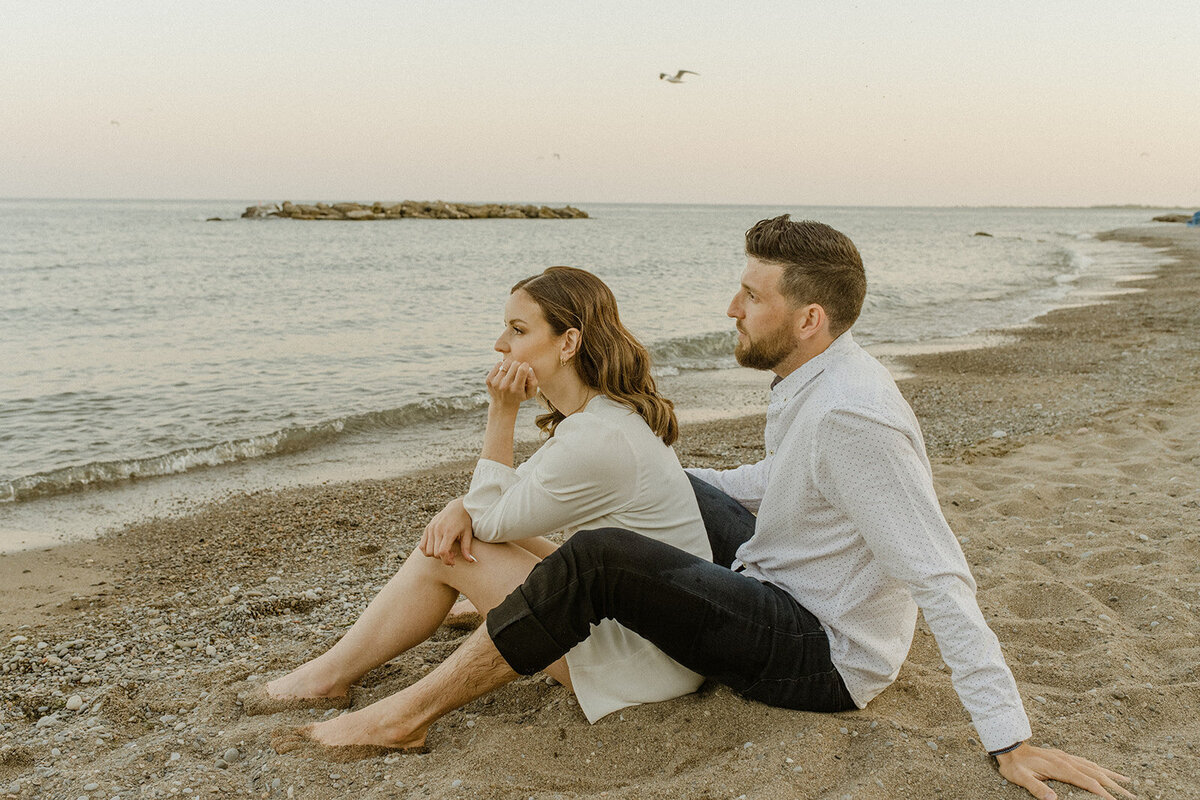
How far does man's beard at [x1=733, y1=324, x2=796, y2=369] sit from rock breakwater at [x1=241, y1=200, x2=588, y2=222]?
218 ft

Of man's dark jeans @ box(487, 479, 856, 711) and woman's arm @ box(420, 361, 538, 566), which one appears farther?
woman's arm @ box(420, 361, 538, 566)

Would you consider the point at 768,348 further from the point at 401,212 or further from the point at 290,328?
the point at 401,212

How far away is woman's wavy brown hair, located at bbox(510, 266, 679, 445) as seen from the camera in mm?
3051

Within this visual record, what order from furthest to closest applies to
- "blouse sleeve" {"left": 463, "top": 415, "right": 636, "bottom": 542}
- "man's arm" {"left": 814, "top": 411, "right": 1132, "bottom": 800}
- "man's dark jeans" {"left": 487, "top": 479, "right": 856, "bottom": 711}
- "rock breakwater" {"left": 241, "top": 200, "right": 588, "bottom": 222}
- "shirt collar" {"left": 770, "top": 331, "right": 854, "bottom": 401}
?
"rock breakwater" {"left": 241, "top": 200, "right": 588, "bottom": 222}, "blouse sleeve" {"left": 463, "top": 415, "right": 636, "bottom": 542}, "shirt collar" {"left": 770, "top": 331, "right": 854, "bottom": 401}, "man's dark jeans" {"left": 487, "top": 479, "right": 856, "bottom": 711}, "man's arm" {"left": 814, "top": 411, "right": 1132, "bottom": 800}

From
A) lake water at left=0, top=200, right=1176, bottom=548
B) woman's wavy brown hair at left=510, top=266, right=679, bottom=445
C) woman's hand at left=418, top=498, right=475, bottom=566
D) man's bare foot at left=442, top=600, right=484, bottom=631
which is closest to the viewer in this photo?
woman's hand at left=418, top=498, right=475, bottom=566

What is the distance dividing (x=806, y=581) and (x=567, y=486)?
81 cm

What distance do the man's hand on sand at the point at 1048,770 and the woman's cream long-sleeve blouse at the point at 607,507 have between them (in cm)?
101

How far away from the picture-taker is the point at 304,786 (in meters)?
2.64

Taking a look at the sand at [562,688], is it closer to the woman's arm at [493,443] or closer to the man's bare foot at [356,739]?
the man's bare foot at [356,739]

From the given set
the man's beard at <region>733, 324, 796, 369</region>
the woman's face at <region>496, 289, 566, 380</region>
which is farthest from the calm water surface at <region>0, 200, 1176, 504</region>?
the man's beard at <region>733, 324, 796, 369</region>

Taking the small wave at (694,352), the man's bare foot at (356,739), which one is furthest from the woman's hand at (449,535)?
the small wave at (694,352)

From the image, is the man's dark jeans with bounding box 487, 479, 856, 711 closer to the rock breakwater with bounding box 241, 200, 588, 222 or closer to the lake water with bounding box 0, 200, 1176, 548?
the lake water with bounding box 0, 200, 1176, 548

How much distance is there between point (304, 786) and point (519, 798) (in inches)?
26.9

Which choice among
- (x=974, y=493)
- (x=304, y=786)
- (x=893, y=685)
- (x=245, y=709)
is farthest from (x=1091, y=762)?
(x=974, y=493)
